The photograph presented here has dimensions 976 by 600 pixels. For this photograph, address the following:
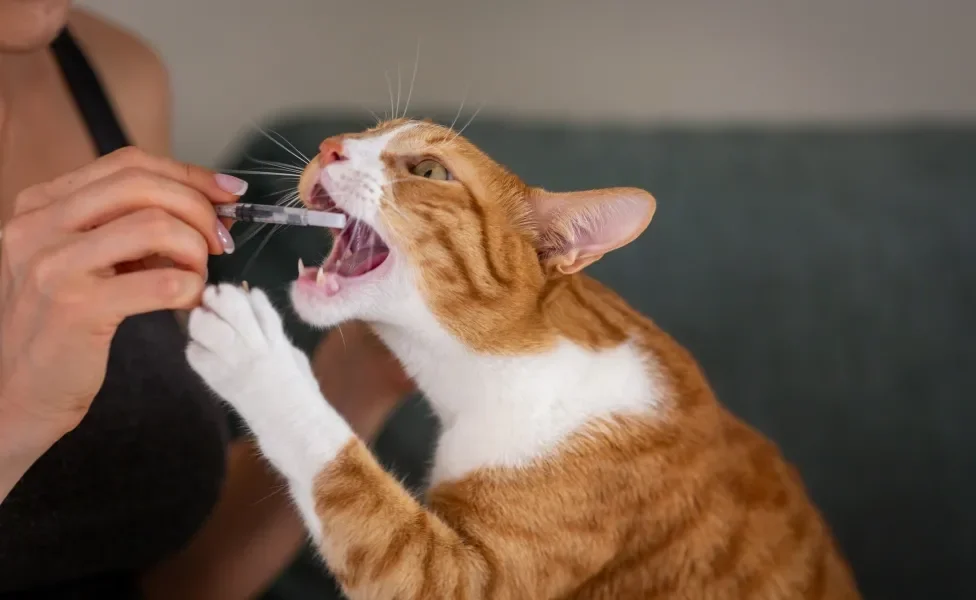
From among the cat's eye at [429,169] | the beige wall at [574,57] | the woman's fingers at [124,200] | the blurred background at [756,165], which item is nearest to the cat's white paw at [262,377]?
the woman's fingers at [124,200]

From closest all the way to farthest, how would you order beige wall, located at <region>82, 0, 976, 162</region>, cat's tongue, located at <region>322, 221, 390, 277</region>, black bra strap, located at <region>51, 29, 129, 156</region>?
cat's tongue, located at <region>322, 221, 390, 277</region> < black bra strap, located at <region>51, 29, 129, 156</region> < beige wall, located at <region>82, 0, 976, 162</region>

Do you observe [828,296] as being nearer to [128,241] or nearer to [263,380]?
[263,380]

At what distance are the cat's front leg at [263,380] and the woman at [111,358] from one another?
1.7 inches

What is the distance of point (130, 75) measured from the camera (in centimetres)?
115

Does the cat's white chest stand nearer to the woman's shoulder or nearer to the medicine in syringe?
the medicine in syringe

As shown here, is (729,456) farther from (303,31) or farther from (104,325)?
(303,31)

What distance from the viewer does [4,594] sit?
86 cm

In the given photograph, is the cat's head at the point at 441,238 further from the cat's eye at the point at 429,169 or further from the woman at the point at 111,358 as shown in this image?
the woman at the point at 111,358

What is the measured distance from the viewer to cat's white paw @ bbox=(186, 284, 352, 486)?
0.68 metres

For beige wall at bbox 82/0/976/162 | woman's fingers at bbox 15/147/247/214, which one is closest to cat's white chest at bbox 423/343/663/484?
woman's fingers at bbox 15/147/247/214

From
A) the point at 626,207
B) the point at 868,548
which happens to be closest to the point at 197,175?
the point at 626,207

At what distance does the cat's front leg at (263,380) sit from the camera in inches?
26.8

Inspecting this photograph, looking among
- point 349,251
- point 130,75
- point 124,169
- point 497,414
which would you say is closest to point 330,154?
point 349,251

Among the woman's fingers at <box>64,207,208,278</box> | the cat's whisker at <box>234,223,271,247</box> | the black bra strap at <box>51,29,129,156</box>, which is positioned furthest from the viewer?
the black bra strap at <box>51,29,129,156</box>
